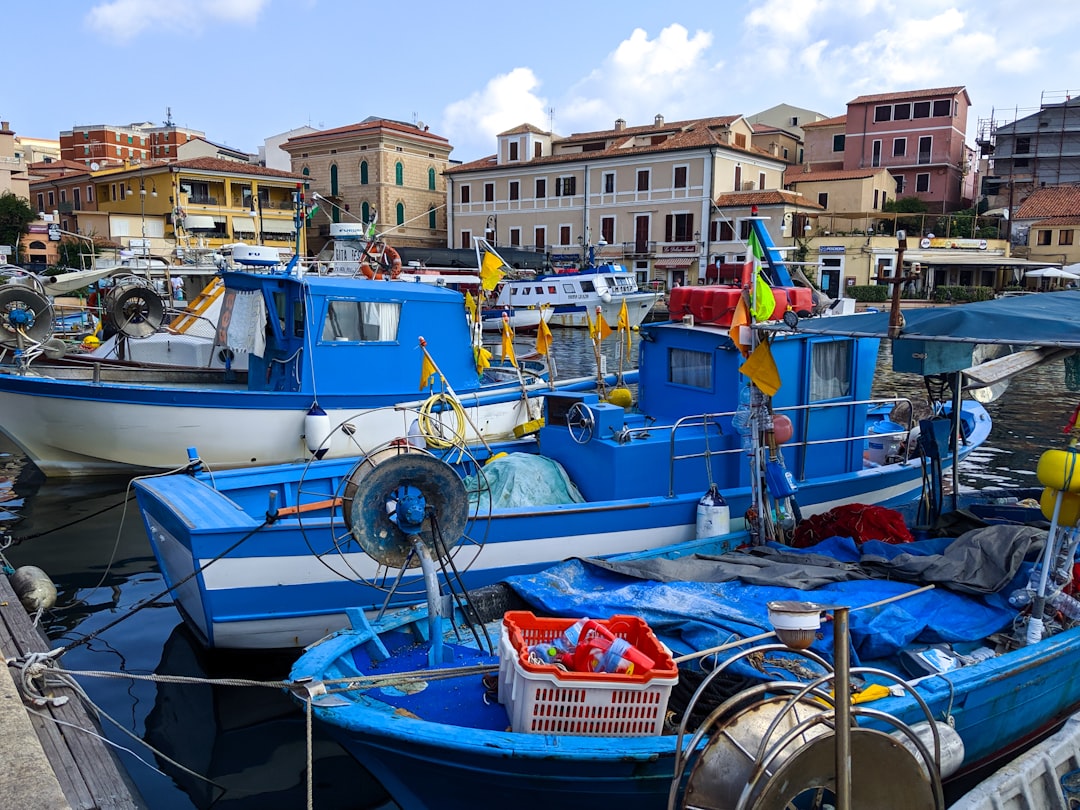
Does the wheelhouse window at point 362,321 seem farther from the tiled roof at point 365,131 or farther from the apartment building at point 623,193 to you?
the tiled roof at point 365,131

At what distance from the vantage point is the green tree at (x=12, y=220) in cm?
4272

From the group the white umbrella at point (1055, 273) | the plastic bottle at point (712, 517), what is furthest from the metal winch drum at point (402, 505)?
the white umbrella at point (1055, 273)

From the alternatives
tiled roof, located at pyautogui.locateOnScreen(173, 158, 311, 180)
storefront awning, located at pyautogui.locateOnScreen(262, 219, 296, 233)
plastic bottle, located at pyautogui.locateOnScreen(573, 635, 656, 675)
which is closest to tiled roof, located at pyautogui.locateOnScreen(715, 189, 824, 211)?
storefront awning, located at pyautogui.locateOnScreen(262, 219, 296, 233)

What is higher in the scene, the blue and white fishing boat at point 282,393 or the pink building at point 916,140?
the pink building at point 916,140

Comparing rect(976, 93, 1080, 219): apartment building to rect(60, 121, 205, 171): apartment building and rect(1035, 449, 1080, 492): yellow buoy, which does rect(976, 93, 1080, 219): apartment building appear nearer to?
rect(1035, 449, 1080, 492): yellow buoy

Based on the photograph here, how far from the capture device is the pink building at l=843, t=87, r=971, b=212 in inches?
1994

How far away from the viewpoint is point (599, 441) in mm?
7848

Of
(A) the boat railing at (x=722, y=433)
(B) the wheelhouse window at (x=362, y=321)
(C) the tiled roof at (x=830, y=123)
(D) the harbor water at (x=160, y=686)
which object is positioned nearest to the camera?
(D) the harbor water at (x=160, y=686)

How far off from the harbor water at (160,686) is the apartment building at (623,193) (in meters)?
32.6

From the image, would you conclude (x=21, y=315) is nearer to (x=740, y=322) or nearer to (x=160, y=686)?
(x=160, y=686)

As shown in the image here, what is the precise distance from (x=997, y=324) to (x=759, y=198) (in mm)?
38073

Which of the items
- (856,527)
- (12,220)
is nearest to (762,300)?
(856,527)

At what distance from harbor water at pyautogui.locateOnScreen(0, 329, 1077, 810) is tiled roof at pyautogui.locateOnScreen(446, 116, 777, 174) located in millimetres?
36442

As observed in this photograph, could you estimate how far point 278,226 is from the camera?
45.9 m
